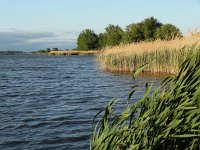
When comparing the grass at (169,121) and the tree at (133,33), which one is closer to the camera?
the grass at (169,121)

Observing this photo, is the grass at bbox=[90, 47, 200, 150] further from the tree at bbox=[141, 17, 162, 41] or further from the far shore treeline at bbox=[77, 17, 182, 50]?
the tree at bbox=[141, 17, 162, 41]

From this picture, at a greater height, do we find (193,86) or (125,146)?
(193,86)

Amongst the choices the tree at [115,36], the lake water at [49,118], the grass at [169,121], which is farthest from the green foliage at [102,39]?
the grass at [169,121]

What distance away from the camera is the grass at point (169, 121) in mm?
3726

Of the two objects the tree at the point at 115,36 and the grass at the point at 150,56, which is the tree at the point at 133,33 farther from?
the grass at the point at 150,56

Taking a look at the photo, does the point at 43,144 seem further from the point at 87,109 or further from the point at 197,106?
the point at 197,106

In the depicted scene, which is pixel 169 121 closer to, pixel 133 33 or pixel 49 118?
pixel 49 118

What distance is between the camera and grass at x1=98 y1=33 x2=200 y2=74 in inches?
953

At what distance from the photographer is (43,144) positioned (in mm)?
8961

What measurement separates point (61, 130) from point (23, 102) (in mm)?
5859

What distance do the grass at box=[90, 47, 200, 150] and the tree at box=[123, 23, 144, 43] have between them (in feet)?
266

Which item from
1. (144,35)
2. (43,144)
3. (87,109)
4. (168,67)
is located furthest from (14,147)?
(144,35)

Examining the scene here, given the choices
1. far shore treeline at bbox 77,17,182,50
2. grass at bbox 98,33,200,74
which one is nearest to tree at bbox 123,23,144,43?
far shore treeline at bbox 77,17,182,50

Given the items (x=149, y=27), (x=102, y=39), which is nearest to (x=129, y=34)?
(x=149, y=27)
